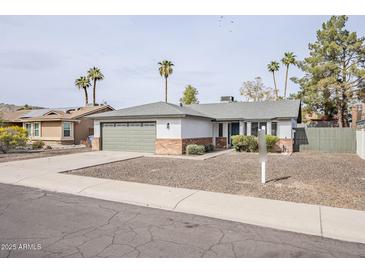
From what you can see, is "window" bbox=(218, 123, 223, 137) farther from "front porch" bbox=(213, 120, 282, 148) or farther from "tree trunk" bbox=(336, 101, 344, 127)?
"tree trunk" bbox=(336, 101, 344, 127)

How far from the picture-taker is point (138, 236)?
195 inches

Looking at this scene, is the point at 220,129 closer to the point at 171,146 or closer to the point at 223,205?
the point at 171,146

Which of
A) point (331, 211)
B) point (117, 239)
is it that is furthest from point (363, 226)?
point (117, 239)

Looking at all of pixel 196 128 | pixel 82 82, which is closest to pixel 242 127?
pixel 196 128

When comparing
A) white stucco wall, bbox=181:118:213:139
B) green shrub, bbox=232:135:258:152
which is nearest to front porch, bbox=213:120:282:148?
white stucco wall, bbox=181:118:213:139

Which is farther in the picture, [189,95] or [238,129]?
[189,95]

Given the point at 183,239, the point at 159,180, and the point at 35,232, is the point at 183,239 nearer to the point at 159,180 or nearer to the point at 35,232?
the point at 35,232

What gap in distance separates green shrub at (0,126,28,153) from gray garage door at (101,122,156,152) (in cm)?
615

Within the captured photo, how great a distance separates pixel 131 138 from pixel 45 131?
508 inches

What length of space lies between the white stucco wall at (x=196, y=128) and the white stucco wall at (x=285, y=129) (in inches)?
247

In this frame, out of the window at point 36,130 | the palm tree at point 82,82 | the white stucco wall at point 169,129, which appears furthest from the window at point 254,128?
the palm tree at point 82,82

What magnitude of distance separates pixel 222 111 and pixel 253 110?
Result: 10.1 ft

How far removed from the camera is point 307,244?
4.70 metres

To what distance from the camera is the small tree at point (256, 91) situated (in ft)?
174
